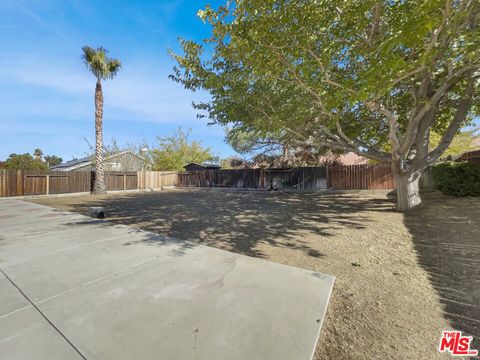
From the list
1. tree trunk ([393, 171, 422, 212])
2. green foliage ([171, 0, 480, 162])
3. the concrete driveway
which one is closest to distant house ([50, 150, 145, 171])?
green foliage ([171, 0, 480, 162])

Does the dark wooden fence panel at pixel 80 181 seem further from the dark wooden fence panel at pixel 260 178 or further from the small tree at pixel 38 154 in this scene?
the small tree at pixel 38 154

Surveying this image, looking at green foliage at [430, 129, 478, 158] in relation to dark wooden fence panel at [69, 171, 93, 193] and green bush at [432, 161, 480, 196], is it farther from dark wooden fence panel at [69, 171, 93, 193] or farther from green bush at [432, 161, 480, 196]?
dark wooden fence panel at [69, 171, 93, 193]

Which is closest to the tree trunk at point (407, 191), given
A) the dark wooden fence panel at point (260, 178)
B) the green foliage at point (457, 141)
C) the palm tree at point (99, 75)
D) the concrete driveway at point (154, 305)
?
the concrete driveway at point (154, 305)

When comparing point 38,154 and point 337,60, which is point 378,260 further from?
point 38,154

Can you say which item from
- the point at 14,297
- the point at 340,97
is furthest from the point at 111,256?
the point at 340,97

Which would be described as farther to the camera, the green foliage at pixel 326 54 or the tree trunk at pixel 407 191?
the tree trunk at pixel 407 191

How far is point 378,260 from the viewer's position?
11.7 ft

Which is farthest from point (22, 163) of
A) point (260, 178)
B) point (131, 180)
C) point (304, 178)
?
point (304, 178)

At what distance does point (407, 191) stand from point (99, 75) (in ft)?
60.3

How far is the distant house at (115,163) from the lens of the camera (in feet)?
75.8

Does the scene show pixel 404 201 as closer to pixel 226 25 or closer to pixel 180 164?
pixel 226 25

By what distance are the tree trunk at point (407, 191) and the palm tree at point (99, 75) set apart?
17.1m

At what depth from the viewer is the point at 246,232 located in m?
5.31

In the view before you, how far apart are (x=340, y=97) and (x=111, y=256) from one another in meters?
5.43
